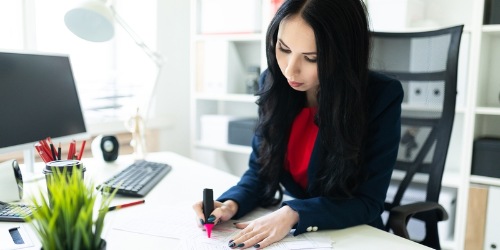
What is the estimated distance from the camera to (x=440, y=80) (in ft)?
4.25

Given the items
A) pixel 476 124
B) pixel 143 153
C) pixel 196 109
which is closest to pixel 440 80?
pixel 476 124

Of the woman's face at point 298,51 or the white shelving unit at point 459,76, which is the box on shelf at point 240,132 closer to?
the white shelving unit at point 459,76

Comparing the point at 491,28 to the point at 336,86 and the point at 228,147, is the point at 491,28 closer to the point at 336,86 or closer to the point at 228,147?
the point at 336,86

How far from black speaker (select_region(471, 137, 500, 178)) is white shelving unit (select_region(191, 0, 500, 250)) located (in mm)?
26

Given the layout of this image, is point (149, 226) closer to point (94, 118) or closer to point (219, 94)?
point (94, 118)

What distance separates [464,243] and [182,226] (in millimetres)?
1509

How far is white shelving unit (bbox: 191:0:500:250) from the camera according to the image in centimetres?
180

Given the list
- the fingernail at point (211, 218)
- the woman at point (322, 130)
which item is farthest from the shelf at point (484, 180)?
the fingernail at point (211, 218)

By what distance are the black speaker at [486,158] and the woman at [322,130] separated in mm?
A: 941

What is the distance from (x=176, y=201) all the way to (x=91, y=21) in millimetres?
690

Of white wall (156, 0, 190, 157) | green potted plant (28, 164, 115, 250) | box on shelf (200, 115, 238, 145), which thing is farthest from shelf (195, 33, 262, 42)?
green potted plant (28, 164, 115, 250)

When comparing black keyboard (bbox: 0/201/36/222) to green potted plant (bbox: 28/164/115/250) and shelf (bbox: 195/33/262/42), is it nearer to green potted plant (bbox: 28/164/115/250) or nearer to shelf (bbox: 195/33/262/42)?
green potted plant (bbox: 28/164/115/250)

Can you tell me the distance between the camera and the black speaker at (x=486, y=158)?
71.1 inches

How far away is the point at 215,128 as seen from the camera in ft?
8.48
